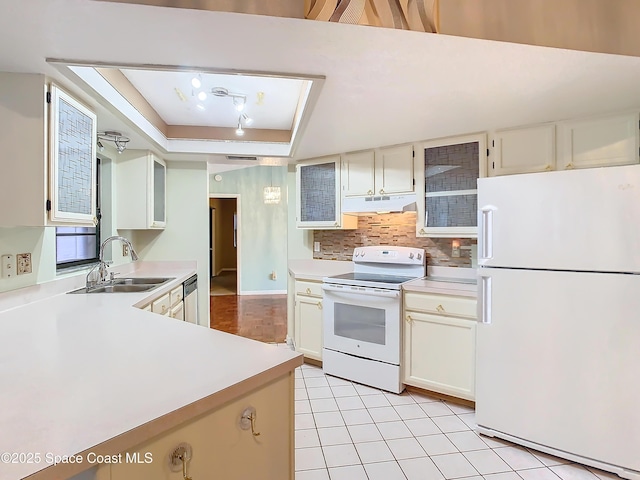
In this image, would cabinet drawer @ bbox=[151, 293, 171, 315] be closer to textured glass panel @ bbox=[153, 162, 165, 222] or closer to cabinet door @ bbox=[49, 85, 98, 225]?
cabinet door @ bbox=[49, 85, 98, 225]

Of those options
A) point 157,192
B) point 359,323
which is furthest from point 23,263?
point 359,323

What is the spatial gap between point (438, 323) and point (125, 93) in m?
2.70

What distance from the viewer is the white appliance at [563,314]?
169cm

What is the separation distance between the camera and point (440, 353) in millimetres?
2447

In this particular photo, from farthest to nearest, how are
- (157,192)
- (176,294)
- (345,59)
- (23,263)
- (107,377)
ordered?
(157,192) < (176,294) < (23,263) < (345,59) < (107,377)

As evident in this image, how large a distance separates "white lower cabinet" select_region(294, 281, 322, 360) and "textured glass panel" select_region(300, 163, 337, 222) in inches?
27.3

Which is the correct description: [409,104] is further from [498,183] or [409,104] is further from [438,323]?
[438,323]

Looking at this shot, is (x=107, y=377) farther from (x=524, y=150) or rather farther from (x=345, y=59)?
(x=524, y=150)

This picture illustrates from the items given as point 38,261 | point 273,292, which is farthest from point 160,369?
point 273,292

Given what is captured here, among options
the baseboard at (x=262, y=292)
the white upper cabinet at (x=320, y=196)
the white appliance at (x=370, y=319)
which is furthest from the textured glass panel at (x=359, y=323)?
the baseboard at (x=262, y=292)

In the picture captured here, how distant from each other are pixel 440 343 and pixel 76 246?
9.58 feet

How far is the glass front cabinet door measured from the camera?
2.55 m

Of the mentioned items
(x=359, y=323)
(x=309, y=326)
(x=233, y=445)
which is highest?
(x=233, y=445)

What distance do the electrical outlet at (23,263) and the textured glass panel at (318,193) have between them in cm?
220
